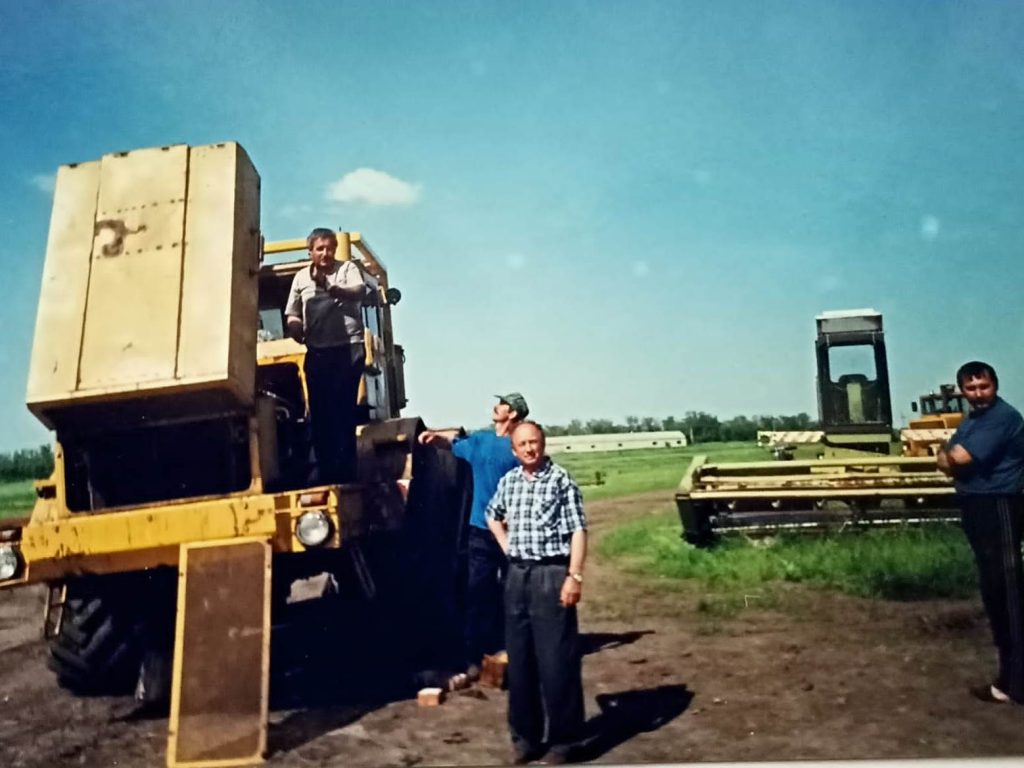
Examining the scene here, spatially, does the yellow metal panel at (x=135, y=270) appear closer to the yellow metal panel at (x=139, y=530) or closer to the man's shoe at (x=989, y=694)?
the yellow metal panel at (x=139, y=530)

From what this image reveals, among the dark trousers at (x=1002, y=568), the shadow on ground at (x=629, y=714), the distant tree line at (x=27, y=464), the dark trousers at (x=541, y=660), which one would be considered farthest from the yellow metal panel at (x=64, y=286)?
the dark trousers at (x=1002, y=568)

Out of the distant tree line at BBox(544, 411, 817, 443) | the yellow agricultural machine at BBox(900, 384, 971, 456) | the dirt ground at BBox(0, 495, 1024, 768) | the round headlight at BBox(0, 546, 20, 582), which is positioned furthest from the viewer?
the distant tree line at BBox(544, 411, 817, 443)

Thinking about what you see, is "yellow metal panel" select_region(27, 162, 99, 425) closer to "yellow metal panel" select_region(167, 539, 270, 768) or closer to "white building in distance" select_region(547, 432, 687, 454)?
"yellow metal panel" select_region(167, 539, 270, 768)

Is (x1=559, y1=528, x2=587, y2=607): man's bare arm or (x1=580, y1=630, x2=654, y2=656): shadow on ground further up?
(x1=559, y1=528, x2=587, y2=607): man's bare arm

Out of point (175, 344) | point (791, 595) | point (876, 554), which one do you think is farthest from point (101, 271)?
point (876, 554)

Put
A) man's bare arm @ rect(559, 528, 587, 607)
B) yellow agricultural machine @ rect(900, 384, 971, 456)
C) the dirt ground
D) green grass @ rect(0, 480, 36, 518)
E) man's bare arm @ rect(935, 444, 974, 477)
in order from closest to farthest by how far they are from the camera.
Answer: man's bare arm @ rect(559, 528, 587, 607) < the dirt ground < man's bare arm @ rect(935, 444, 974, 477) < yellow agricultural machine @ rect(900, 384, 971, 456) < green grass @ rect(0, 480, 36, 518)

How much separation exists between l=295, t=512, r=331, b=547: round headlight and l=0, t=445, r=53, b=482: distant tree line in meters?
1.34

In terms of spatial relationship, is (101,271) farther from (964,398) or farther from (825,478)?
(964,398)

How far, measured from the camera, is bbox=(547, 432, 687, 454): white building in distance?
3.83 metres

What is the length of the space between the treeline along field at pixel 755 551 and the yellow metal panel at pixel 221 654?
4.75 feet

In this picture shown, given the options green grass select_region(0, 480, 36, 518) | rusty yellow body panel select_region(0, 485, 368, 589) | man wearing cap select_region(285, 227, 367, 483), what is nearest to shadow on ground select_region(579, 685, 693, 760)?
rusty yellow body panel select_region(0, 485, 368, 589)

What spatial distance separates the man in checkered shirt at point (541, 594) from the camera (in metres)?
3.22

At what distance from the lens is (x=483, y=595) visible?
3.87 metres

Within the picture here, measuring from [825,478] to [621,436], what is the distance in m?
1.03
